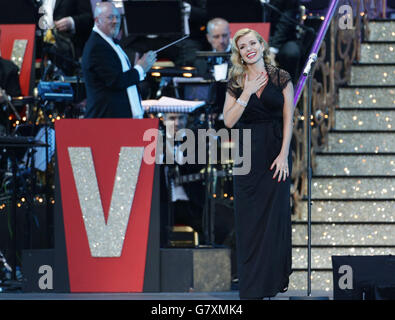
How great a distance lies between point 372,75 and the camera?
8.20 meters

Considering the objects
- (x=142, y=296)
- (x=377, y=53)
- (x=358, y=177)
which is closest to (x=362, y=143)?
(x=358, y=177)

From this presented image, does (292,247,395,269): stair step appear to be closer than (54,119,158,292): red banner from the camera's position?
No

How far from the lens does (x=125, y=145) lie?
19.5 feet

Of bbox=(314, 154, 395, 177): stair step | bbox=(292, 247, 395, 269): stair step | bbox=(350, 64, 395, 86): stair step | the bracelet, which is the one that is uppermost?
the bracelet

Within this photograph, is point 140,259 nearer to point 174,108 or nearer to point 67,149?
point 67,149

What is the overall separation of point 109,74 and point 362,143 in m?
2.49

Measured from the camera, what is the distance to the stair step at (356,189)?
7.34m

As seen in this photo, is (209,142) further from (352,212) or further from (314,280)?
(314,280)

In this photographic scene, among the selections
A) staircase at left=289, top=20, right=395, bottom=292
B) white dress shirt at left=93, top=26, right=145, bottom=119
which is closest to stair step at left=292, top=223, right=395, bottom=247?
staircase at left=289, top=20, right=395, bottom=292

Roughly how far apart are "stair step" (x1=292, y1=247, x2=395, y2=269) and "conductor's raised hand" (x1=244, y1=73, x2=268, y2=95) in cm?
213

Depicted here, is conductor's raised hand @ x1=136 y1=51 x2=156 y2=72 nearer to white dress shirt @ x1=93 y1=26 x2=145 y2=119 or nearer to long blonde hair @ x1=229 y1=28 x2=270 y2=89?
white dress shirt @ x1=93 y1=26 x2=145 y2=119

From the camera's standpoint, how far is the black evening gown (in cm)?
519

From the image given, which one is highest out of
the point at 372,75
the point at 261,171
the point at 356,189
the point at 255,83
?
the point at 255,83

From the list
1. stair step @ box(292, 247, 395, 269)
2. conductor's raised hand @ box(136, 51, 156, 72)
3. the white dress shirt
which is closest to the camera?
conductor's raised hand @ box(136, 51, 156, 72)
